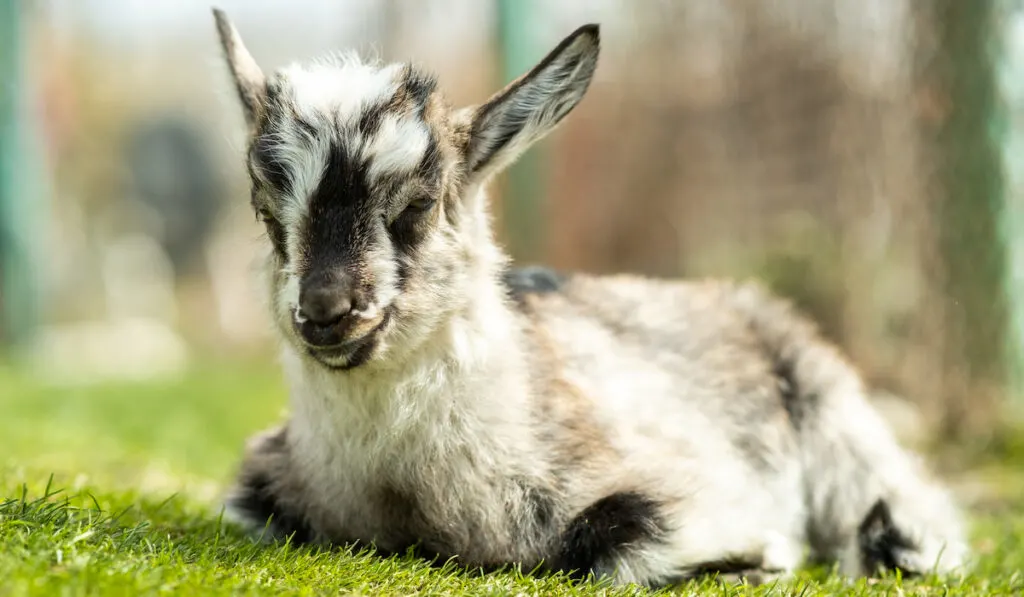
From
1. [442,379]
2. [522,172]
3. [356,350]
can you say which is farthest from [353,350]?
[522,172]

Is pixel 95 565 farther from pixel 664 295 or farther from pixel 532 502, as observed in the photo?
pixel 664 295

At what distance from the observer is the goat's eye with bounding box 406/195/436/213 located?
161 inches

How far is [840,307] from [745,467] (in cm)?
550

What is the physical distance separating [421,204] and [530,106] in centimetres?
61

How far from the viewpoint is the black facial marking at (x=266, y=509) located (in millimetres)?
4465

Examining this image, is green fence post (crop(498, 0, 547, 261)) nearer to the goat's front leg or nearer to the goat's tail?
the goat's tail

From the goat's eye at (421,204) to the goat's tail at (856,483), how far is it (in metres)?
2.38

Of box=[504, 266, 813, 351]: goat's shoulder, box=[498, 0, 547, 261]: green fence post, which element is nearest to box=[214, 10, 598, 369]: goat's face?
box=[504, 266, 813, 351]: goat's shoulder

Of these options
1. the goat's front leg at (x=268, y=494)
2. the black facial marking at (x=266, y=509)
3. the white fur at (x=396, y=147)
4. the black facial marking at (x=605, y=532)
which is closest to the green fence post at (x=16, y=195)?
the goat's front leg at (x=268, y=494)

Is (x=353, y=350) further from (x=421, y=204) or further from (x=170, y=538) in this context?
(x=170, y=538)

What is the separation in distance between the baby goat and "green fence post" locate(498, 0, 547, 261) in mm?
4590

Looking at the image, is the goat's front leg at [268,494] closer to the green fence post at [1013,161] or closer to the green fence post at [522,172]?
the green fence post at [522,172]

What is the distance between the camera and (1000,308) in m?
8.16

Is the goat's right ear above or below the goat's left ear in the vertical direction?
above
